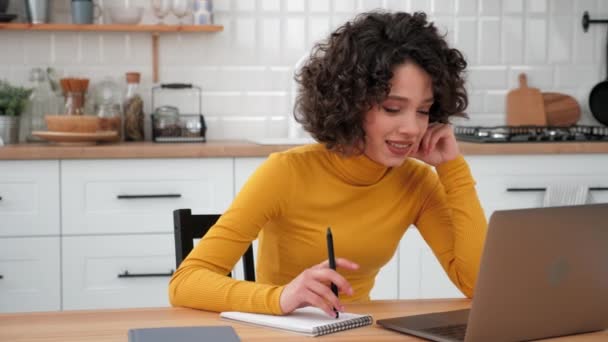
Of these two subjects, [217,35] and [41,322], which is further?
[217,35]

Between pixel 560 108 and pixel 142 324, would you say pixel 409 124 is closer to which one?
pixel 142 324

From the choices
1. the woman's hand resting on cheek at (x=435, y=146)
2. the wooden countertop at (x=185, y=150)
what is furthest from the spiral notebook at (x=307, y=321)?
the wooden countertop at (x=185, y=150)

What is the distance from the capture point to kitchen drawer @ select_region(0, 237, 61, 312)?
10.8ft

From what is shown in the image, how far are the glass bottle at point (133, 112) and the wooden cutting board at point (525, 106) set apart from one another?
1.62 m

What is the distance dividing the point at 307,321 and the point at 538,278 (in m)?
0.37

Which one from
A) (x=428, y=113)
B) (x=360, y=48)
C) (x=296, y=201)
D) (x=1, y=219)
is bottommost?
(x=1, y=219)

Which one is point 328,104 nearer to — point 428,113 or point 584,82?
point 428,113

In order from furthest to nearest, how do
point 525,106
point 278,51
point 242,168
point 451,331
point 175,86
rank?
point 525,106, point 278,51, point 175,86, point 242,168, point 451,331

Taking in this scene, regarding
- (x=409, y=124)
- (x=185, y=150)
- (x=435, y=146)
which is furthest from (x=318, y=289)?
(x=185, y=150)

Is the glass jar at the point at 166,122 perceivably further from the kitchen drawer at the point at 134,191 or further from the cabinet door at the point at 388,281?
the cabinet door at the point at 388,281

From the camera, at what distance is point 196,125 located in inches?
147

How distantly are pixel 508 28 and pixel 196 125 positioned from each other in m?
1.48

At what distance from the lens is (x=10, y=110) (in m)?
3.62

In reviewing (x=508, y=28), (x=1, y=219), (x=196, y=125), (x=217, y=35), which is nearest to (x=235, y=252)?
(x=1, y=219)
